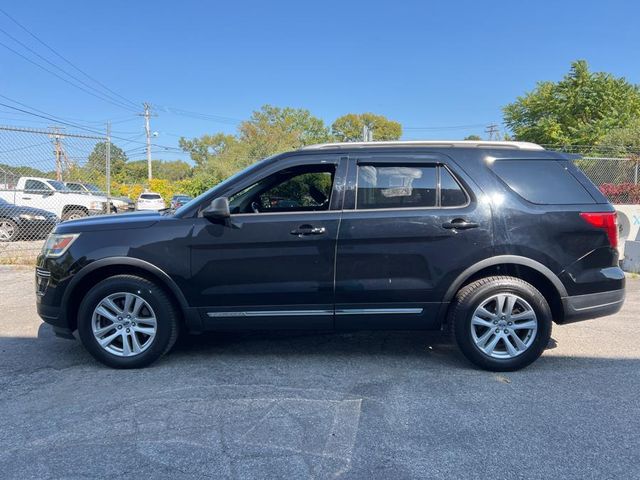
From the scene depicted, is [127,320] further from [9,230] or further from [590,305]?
[9,230]

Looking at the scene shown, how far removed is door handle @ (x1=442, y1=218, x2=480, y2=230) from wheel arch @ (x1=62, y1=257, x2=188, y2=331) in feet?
7.41

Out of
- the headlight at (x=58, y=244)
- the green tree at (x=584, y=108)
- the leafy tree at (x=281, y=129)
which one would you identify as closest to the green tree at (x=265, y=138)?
the leafy tree at (x=281, y=129)

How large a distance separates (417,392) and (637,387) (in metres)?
1.70

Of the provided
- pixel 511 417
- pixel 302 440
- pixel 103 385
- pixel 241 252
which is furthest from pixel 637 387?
pixel 103 385

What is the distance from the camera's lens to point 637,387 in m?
3.67

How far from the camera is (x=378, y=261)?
3.94 metres

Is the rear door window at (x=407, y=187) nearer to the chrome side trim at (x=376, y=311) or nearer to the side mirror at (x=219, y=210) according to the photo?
the chrome side trim at (x=376, y=311)

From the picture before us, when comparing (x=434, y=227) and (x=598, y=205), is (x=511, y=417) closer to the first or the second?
(x=434, y=227)

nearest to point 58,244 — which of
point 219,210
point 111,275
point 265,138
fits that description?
point 111,275

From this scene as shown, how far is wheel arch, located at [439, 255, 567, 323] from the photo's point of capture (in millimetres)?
3902

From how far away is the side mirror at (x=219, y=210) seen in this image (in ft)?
12.6

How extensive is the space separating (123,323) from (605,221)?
4112 mm

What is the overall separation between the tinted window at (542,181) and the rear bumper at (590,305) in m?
0.79

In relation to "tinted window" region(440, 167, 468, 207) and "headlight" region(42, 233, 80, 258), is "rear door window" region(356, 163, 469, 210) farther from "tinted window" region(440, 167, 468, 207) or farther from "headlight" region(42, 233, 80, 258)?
"headlight" region(42, 233, 80, 258)
